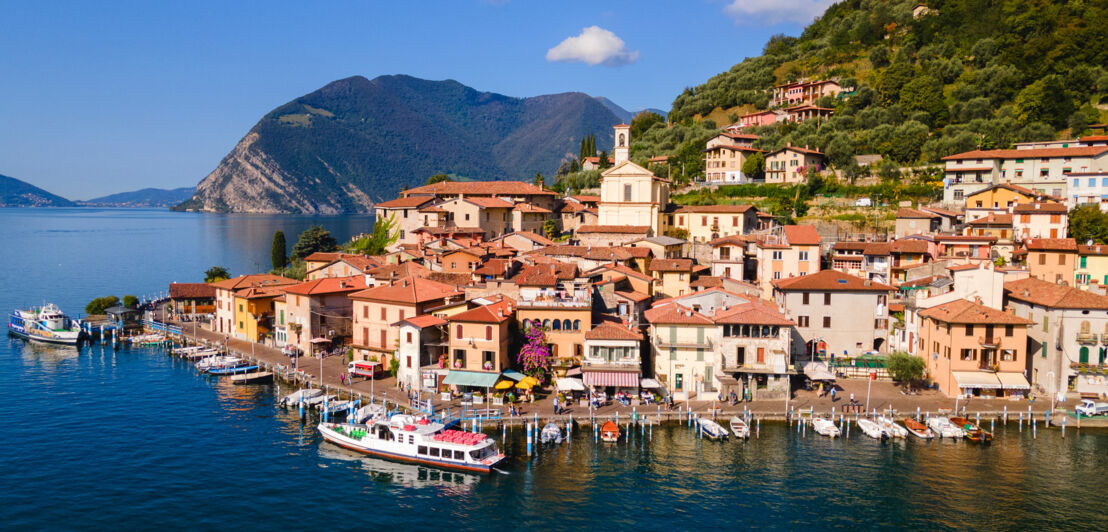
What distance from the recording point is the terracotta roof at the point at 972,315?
144ft

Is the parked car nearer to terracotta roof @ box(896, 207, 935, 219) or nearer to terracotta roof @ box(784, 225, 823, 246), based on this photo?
terracotta roof @ box(784, 225, 823, 246)

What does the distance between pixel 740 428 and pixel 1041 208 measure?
39.1m

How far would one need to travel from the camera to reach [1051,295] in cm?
4616

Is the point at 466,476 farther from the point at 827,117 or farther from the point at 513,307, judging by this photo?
the point at 827,117

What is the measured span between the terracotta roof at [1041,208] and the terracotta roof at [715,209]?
80.0 ft

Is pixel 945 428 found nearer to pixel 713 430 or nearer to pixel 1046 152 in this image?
pixel 713 430

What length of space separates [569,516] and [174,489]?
64.8ft

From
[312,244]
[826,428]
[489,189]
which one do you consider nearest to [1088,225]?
[826,428]

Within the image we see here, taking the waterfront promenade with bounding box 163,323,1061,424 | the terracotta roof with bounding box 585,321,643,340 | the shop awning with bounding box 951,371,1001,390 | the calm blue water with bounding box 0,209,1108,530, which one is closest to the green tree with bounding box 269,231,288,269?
the calm blue water with bounding box 0,209,1108,530

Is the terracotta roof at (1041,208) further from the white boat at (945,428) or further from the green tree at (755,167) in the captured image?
the green tree at (755,167)

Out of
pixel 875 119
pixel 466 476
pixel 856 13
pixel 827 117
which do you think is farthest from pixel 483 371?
pixel 856 13

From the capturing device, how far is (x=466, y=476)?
36312mm

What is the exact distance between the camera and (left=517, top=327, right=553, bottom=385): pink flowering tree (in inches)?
1800

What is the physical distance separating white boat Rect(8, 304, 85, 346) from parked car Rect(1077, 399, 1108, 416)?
272 feet
